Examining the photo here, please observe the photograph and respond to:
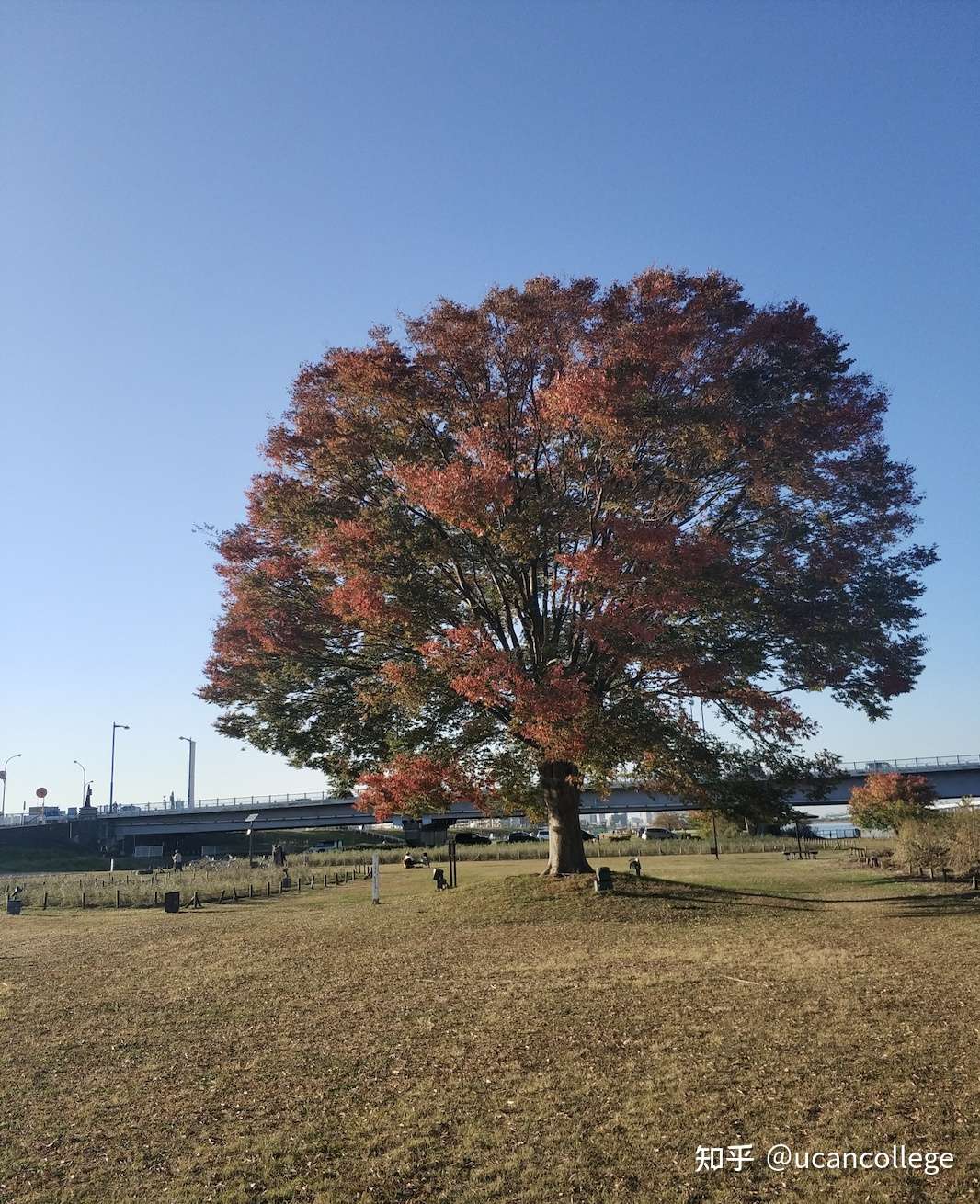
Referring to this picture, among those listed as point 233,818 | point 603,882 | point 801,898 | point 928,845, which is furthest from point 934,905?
point 233,818

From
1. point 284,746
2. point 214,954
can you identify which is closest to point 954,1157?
point 214,954

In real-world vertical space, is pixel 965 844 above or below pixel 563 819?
below

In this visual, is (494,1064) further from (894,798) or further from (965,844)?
(894,798)

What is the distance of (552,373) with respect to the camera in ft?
73.8

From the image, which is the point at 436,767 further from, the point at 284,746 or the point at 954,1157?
the point at 954,1157

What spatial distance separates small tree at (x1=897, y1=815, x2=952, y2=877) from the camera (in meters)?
30.7

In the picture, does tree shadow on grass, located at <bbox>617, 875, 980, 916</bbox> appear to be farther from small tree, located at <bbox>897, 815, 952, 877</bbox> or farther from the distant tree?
the distant tree

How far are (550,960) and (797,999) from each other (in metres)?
5.00

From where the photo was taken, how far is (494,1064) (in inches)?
353
